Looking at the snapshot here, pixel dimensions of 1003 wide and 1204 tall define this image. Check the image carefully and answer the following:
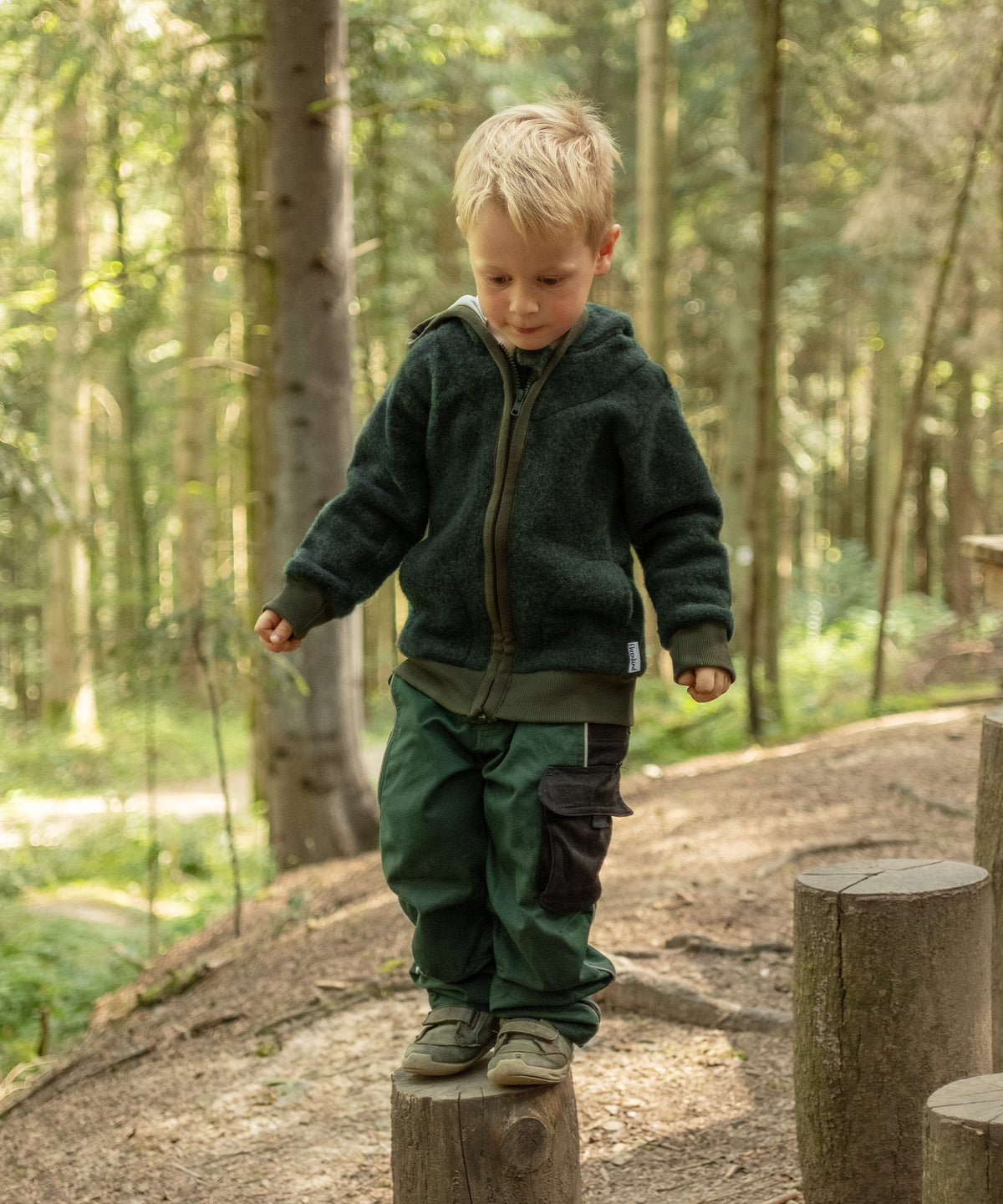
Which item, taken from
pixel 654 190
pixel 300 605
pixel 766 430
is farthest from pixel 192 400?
pixel 300 605

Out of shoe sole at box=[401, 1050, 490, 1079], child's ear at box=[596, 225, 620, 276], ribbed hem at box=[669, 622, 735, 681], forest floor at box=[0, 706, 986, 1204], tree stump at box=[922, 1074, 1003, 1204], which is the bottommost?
forest floor at box=[0, 706, 986, 1204]

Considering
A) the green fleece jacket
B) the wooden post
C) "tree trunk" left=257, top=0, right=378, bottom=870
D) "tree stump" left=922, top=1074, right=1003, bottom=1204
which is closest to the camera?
"tree stump" left=922, top=1074, right=1003, bottom=1204

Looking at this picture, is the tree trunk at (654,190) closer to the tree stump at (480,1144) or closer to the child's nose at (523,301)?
the child's nose at (523,301)

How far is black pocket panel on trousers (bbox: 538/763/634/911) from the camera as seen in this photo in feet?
7.75

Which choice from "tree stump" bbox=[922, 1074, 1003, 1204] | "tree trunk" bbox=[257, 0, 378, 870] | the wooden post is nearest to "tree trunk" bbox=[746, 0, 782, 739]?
"tree trunk" bbox=[257, 0, 378, 870]

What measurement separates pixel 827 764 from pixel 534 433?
196 inches

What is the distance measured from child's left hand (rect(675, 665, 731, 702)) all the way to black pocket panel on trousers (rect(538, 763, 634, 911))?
0.27 meters

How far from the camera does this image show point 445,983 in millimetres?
2613

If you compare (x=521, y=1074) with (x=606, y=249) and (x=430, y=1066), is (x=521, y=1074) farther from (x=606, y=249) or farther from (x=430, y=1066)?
(x=606, y=249)

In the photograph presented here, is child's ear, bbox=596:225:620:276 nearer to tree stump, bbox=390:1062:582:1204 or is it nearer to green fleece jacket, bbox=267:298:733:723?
green fleece jacket, bbox=267:298:733:723

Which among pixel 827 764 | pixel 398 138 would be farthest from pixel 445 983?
pixel 398 138

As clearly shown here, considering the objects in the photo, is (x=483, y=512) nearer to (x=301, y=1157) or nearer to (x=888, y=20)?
(x=301, y=1157)

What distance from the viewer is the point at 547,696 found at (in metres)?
2.46

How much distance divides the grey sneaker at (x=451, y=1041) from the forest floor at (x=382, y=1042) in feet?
2.47
